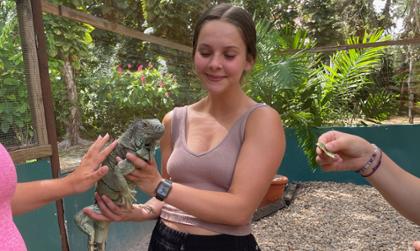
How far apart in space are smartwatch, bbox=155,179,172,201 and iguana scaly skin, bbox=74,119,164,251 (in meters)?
0.08

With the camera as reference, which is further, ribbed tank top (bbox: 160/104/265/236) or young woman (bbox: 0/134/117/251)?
ribbed tank top (bbox: 160/104/265/236)

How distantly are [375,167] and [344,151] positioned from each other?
101mm

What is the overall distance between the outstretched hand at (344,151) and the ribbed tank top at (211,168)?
0.25 metres

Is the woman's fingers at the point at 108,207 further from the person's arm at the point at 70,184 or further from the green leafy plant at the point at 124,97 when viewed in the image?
the green leafy plant at the point at 124,97

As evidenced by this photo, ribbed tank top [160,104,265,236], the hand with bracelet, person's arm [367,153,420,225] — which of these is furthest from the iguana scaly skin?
person's arm [367,153,420,225]

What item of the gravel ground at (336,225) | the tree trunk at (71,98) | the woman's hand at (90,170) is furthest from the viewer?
the gravel ground at (336,225)

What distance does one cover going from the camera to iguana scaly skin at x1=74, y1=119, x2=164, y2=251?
1231 millimetres

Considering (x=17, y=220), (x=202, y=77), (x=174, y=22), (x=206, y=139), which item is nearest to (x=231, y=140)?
(x=206, y=139)

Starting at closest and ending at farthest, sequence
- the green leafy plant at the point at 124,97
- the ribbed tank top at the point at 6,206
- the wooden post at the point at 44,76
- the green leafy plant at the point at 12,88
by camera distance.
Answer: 1. the ribbed tank top at the point at 6,206
2. the green leafy plant at the point at 12,88
3. the wooden post at the point at 44,76
4. the green leafy plant at the point at 124,97

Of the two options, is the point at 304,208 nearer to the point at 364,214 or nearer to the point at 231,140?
the point at 364,214

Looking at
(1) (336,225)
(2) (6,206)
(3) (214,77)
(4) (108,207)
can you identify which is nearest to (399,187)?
(3) (214,77)

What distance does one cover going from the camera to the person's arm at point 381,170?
1.28 metres

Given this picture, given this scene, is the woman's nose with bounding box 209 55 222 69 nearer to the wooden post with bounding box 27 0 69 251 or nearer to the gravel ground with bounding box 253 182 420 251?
the wooden post with bounding box 27 0 69 251

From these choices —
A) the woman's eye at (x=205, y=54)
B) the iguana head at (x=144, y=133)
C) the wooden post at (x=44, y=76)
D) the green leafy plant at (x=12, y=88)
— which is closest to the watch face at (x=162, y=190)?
the iguana head at (x=144, y=133)
